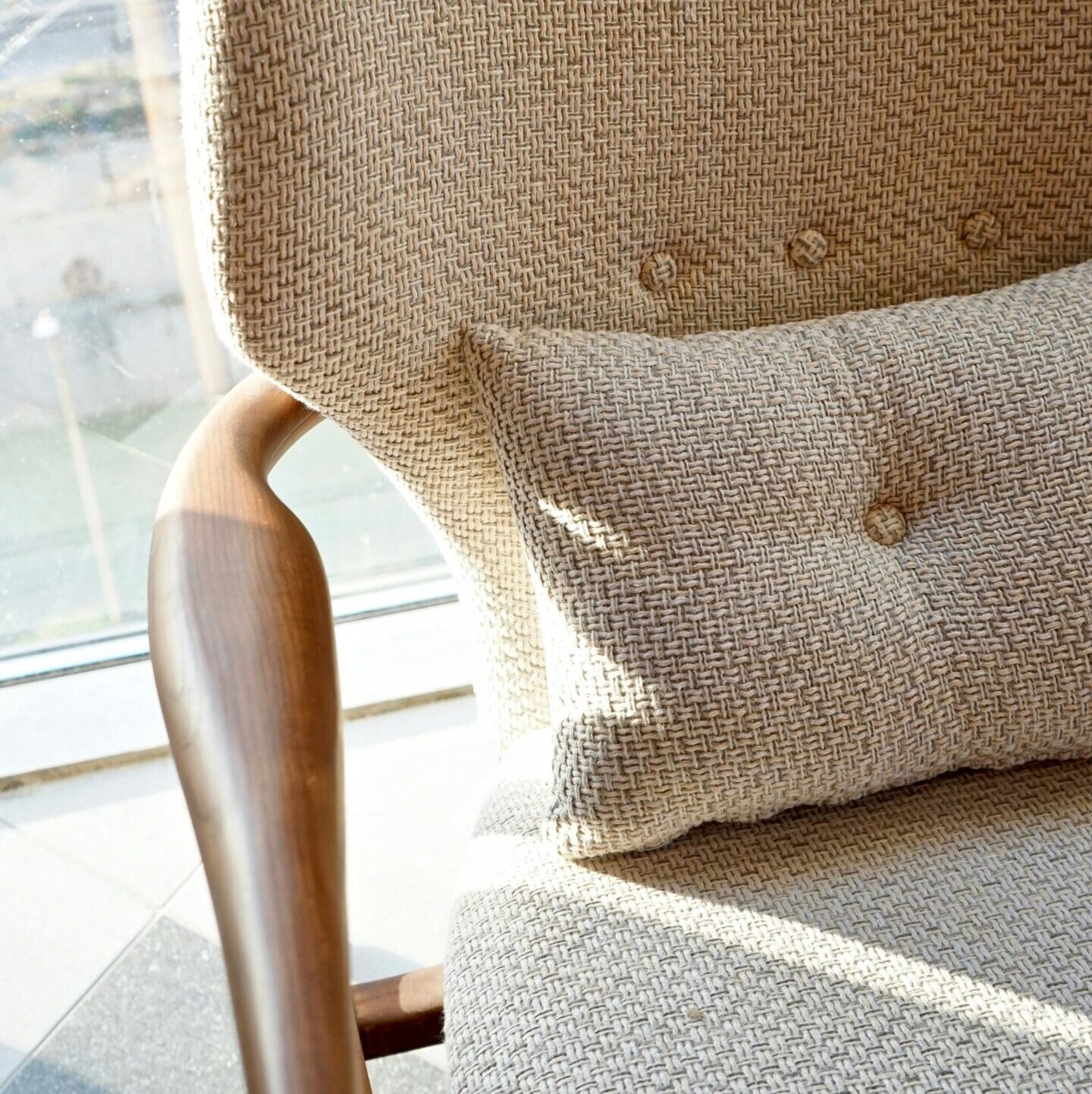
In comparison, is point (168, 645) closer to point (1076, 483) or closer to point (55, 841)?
point (1076, 483)

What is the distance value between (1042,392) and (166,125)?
2.65ft

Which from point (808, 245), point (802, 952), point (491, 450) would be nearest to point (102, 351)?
point (491, 450)

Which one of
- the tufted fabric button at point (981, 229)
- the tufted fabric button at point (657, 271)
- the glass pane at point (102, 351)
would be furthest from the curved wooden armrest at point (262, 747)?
the glass pane at point (102, 351)

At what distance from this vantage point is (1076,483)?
651 mm

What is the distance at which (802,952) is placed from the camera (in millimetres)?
604

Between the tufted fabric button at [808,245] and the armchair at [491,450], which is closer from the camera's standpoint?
the armchair at [491,450]

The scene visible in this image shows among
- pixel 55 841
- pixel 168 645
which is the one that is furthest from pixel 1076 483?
pixel 55 841

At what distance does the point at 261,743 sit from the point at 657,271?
14.6 inches

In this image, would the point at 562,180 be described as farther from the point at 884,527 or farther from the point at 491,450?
the point at 884,527

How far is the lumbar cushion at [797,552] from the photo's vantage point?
2.00 feet

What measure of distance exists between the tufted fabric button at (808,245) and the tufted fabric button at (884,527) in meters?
0.17

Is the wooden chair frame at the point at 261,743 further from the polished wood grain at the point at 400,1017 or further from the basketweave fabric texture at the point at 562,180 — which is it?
the polished wood grain at the point at 400,1017

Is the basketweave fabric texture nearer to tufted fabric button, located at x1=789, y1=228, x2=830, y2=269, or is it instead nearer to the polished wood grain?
tufted fabric button, located at x1=789, y1=228, x2=830, y2=269

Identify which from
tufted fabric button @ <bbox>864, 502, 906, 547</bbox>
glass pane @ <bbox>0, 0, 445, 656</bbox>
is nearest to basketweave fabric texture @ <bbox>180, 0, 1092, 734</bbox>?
tufted fabric button @ <bbox>864, 502, 906, 547</bbox>
